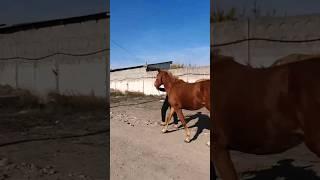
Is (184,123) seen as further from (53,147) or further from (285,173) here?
(285,173)

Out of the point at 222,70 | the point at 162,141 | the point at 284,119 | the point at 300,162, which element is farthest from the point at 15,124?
the point at 300,162

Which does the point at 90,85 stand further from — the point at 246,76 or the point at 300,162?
the point at 300,162

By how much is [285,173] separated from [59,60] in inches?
57.7

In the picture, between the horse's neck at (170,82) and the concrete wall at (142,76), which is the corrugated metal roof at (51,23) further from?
the horse's neck at (170,82)

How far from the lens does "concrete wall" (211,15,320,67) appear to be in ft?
3.97

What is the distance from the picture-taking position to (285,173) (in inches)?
81.5

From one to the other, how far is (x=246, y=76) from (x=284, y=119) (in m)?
0.25

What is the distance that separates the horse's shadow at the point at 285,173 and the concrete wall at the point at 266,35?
0.76m

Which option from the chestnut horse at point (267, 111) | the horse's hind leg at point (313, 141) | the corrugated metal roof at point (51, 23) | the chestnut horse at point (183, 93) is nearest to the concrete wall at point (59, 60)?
the corrugated metal roof at point (51, 23)

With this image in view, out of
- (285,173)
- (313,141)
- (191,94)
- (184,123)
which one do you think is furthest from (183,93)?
(285,173)

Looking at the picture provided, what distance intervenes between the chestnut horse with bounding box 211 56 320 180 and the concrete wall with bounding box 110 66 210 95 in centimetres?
10

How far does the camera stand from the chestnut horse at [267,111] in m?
1.36

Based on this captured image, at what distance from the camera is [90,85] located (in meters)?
1.30

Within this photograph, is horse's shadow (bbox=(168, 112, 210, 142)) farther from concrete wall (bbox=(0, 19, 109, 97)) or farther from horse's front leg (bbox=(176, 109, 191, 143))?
concrete wall (bbox=(0, 19, 109, 97))
